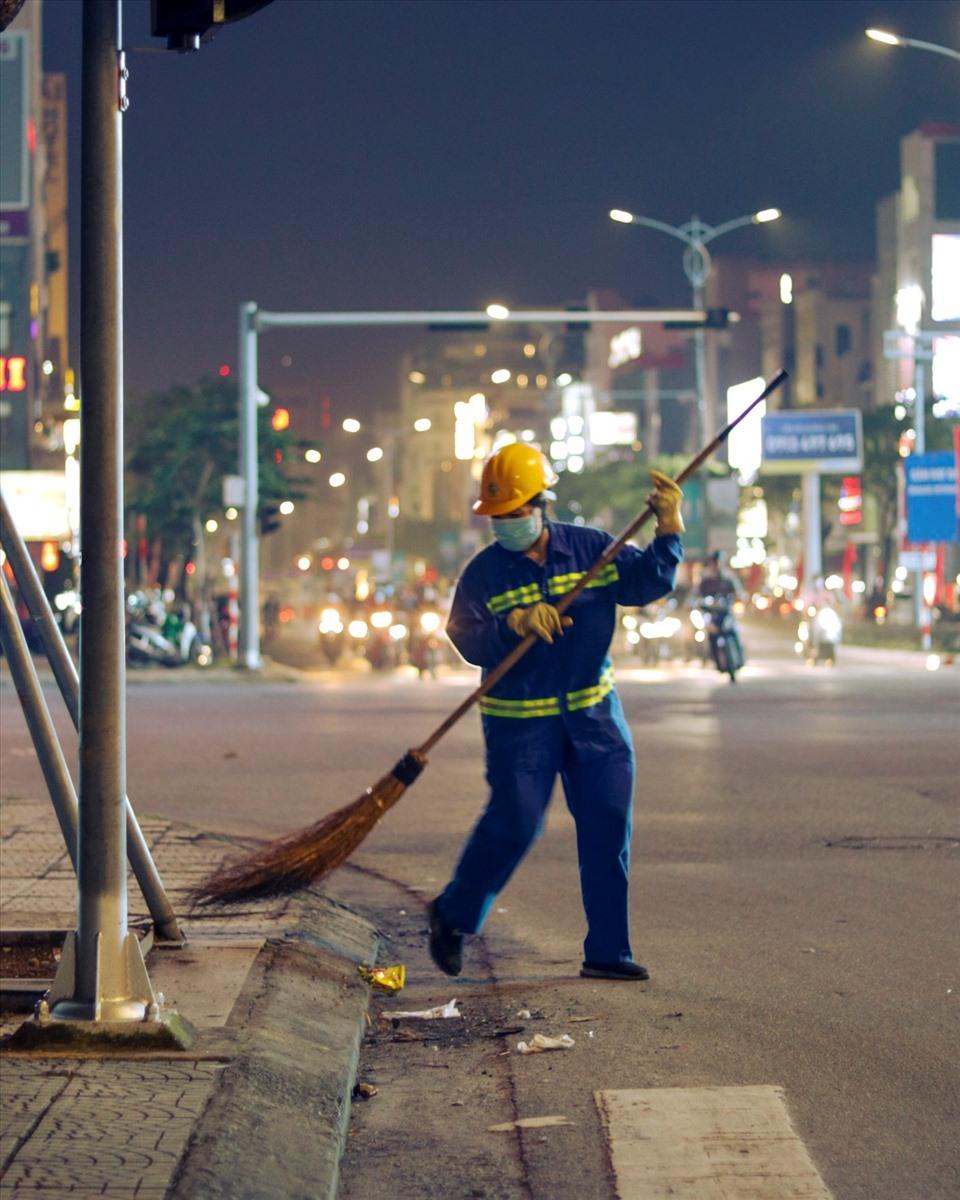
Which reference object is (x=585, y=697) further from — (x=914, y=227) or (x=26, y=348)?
(x=914, y=227)

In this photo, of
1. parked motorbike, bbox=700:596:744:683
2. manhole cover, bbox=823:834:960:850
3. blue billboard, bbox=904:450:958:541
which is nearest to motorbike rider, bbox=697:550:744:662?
parked motorbike, bbox=700:596:744:683

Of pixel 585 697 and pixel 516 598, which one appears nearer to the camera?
pixel 585 697

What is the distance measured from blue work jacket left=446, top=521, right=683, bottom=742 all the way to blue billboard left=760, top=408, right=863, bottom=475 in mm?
47189

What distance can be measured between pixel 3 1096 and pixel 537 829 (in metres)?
2.53

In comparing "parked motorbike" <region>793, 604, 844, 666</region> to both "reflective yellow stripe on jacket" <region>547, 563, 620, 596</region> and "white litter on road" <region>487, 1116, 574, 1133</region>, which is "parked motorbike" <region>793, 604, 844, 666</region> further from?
"white litter on road" <region>487, 1116, 574, 1133</region>

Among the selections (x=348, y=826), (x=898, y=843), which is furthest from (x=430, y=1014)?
(x=898, y=843)

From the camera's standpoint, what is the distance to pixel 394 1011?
6668 millimetres

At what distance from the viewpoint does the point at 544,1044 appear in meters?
6.05

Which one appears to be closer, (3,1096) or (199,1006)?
(3,1096)

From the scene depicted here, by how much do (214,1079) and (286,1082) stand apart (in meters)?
0.25

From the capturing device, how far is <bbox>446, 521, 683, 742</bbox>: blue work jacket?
6918 millimetres

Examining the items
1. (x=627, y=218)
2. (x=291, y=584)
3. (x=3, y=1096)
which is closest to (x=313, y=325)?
(x=627, y=218)

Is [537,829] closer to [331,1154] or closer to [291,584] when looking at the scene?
[331,1154]

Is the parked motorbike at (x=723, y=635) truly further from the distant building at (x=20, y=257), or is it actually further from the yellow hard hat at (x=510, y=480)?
the distant building at (x=20, y=257)
